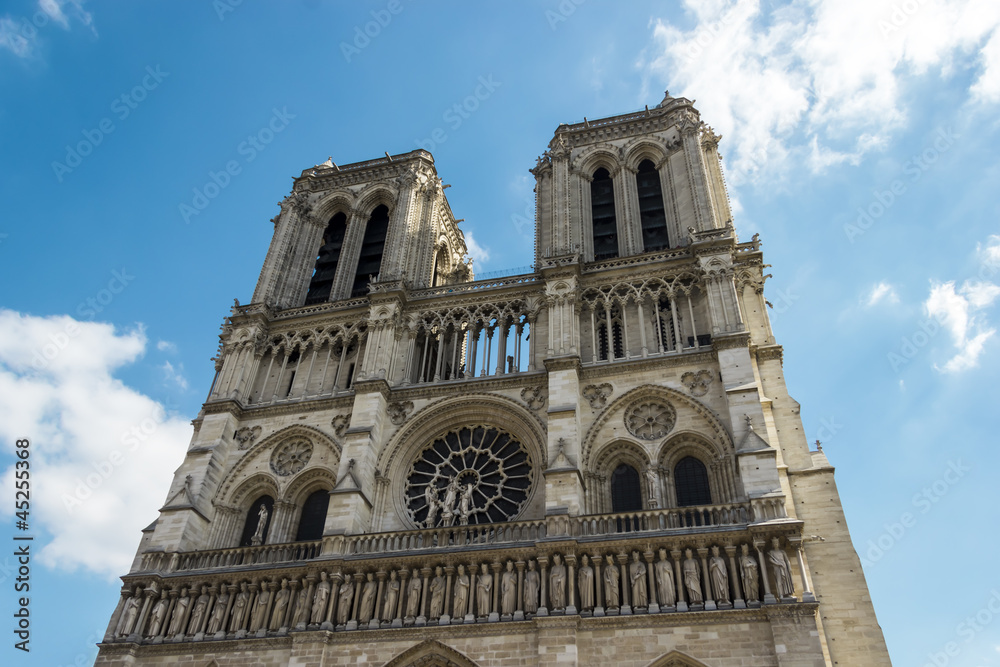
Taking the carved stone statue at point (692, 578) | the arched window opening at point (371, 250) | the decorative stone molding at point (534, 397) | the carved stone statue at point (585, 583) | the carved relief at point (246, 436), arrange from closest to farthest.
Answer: the carved stone statue at point (692, 578) → the carved stone statue at point (585, 583) → the decorative stone molding at point (534, 397) → the carved relief at point (246, 436) → the arched window opening at point (371, 250)

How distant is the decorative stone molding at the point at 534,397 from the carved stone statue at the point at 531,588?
5473 millimetres

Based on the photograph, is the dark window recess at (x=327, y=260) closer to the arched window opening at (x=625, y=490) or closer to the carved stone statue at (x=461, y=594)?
the arched window opening at (x=625, y=490)

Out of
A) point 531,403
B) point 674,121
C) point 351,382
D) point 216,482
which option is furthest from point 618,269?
point 216,482

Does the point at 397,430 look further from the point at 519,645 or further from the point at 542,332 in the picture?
the point at 519,645

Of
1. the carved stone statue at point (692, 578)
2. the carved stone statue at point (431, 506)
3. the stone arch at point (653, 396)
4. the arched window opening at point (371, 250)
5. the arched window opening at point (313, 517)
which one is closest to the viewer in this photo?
the carved stone statue at point (692, 578)

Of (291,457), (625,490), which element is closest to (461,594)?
(625,490)

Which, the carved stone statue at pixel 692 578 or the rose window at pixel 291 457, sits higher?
the rose window at pixel 291 457

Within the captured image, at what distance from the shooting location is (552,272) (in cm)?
2489

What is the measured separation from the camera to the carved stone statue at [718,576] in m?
16.8

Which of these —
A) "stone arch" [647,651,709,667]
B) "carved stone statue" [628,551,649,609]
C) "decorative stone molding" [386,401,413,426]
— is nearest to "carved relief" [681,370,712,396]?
"carved stone statue" [628,551,649,609]

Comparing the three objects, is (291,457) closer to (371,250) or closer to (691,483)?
(371,250)

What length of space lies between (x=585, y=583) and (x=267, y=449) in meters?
11.8

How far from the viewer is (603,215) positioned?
95.1 ft

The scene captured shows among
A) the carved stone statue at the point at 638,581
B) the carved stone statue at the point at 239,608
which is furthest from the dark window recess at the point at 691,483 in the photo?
the carved stone statue at the point at 239,608
